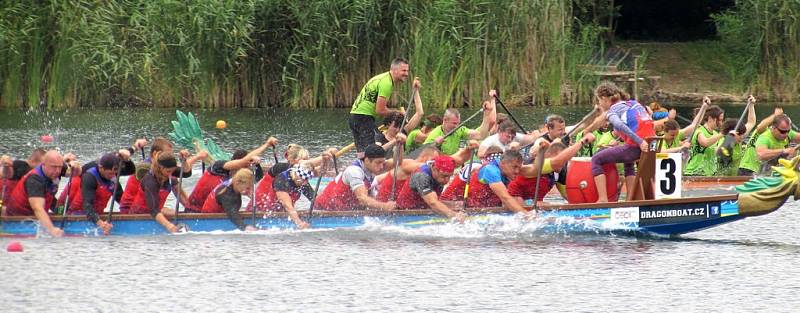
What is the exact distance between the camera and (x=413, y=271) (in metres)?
14.3

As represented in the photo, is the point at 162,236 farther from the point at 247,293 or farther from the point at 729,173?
the point at 729,173

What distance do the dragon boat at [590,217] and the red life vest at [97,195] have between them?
241 mm

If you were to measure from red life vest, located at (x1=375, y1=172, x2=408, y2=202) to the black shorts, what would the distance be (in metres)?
2.60

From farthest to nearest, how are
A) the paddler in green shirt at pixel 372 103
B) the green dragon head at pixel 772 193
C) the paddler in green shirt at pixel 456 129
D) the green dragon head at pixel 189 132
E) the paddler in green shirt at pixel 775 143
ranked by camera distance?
the paddler in green shirt at pixel 775 143
the green dragon head at pixel 189 132
the paddler in green shirt at pixel 372 103
the paddler in green shirt at pixel 456 129
the green dragon head at pixel 772 193

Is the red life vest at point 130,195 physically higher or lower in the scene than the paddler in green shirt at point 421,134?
lower

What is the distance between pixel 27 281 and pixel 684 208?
20.0 feet

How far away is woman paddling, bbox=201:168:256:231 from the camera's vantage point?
609 inches

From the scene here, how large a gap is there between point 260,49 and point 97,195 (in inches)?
571

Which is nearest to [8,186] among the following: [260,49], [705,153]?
[705,153]

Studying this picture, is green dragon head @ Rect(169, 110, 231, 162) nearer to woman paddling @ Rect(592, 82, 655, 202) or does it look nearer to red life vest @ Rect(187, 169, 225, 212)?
red life vest @ Rect(187, 169, 225, 212)

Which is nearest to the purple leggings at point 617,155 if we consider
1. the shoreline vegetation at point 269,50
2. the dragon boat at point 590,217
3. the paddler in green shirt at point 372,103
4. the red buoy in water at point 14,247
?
the dragon boat at point 590,217

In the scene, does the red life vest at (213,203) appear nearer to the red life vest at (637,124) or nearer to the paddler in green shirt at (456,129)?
the paddler in green shirt at (456,129)

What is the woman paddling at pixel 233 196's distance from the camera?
50.7 feet

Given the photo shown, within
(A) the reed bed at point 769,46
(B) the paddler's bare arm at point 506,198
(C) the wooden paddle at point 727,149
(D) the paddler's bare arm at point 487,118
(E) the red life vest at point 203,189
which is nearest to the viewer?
(B) the paddler's bare arm at point 506,198
